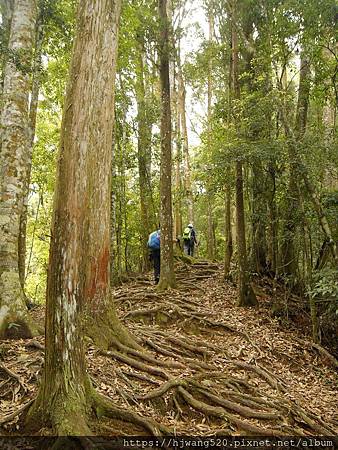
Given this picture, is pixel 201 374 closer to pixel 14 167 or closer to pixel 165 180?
pixel 14 167

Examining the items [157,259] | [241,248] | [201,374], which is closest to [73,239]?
[201,374]

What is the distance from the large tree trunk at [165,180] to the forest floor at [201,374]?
2.60ft

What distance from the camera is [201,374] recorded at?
239 inches

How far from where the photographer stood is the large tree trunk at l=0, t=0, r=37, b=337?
22.2 ft

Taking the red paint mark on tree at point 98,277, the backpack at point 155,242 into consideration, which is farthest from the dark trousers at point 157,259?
the red paint mark on tree at point 98,277

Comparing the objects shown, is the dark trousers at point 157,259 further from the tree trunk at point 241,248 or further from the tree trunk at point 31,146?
the tree trunk at point 31,146

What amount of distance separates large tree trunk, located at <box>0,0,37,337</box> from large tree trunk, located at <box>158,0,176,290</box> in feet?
13.8

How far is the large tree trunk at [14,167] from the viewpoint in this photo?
22.2ft

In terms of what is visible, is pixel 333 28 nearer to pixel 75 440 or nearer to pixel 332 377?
pixel 332 377

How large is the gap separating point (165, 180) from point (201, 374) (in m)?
6.28

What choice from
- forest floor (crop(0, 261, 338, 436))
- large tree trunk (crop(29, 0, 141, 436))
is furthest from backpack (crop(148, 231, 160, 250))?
large tree trunk (crop(29, 0, 141, 436))

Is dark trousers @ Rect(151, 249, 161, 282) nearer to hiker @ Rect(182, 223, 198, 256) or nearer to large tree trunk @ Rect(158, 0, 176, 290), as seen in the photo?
large tree trunk @ Rect(158, 0, 176, 290)

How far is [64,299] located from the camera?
390 centimetres

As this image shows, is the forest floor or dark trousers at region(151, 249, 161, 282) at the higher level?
dark trousers at region(151, 249, 161, 282)
